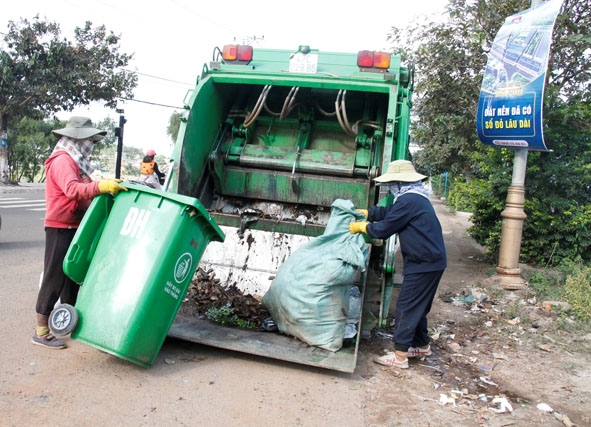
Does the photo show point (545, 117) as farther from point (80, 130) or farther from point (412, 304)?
point (80, 130)

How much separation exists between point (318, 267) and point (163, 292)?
1.00 metres

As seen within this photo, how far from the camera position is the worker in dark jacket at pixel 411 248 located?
3.34 metres

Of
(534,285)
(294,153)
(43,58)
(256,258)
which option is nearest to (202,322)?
(256,258)

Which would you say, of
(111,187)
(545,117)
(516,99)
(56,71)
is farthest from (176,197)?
(56,71)

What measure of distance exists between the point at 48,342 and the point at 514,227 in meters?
4.42

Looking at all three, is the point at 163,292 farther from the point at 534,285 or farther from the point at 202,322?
the point at 534,285

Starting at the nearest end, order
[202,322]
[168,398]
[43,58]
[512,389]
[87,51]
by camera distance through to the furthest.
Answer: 1. [168,398]
2. [512,389]
3. [202,322]
4. [43,58]
5. [87,51]

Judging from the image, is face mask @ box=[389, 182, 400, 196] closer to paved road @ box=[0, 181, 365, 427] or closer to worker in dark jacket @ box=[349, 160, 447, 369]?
worker in dark jacket @ box=[349, 160, 447, 369]

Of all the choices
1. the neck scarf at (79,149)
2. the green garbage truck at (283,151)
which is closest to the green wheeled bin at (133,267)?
the neck scarf at (79,149)

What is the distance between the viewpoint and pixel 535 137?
5.01 metres

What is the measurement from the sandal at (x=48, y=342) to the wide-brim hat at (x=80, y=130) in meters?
1.24

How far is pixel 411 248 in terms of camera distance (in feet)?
11.0

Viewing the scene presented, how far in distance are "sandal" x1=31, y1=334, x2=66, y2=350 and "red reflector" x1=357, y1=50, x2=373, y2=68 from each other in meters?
2.96

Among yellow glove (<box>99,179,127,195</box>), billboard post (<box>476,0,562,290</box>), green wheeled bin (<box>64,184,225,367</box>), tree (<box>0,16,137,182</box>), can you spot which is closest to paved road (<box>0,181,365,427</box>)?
green wheeled bin (<box>64,184,225,367</box>)
